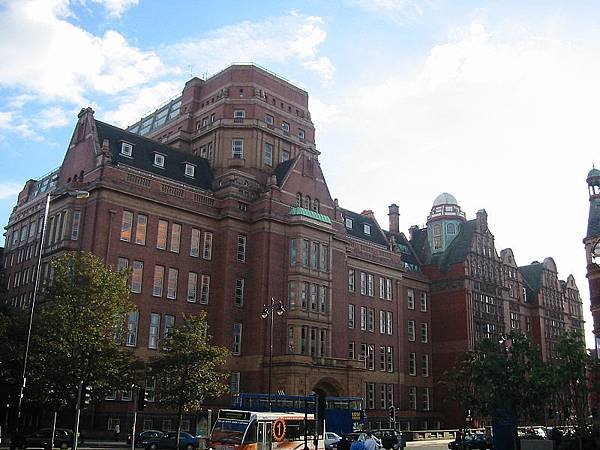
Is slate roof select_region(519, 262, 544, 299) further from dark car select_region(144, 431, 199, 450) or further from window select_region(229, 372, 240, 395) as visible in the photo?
dark car select_region(144, 431, 199, 450)

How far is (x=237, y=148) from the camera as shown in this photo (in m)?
69.3

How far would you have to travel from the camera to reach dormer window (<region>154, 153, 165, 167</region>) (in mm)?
61719

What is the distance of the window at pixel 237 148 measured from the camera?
68750mm

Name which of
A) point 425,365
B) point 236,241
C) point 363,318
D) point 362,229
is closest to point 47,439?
point 236,241

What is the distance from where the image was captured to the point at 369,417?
2849 inches

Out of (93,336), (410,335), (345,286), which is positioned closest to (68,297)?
(93,336)

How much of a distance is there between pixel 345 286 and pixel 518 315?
3646cm

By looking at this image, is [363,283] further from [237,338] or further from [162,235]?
[162,235]

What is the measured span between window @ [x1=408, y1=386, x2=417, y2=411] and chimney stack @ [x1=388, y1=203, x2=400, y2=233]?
24.0m

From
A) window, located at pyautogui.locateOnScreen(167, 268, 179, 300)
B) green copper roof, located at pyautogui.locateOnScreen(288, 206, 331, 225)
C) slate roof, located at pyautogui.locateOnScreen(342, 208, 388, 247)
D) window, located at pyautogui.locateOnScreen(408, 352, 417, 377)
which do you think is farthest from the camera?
window, located at pyautogui.locateOnScreen(408, 352, 417, 377)

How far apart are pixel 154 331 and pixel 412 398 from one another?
125ft

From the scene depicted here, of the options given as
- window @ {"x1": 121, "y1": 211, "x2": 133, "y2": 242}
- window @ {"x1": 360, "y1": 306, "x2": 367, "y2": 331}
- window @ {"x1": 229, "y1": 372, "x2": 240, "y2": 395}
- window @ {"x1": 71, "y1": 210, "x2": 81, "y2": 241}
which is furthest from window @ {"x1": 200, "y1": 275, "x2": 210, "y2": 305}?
window @ {"x1": 360, "y1": 306, "x2": 367, "y2": 331}

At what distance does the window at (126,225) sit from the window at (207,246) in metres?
7.92

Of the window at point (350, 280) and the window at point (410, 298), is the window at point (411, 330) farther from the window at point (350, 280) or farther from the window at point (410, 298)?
the window at point (350, 280)
